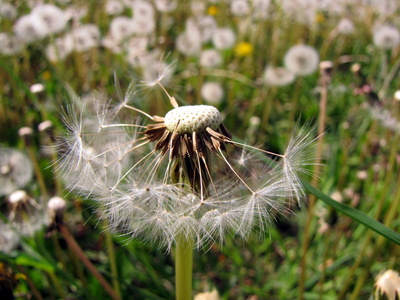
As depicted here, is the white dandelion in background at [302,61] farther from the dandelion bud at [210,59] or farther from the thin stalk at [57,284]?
the thin stalk at [57,284]

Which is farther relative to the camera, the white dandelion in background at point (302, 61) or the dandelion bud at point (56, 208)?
the white dandelion in background at point (302, 61)

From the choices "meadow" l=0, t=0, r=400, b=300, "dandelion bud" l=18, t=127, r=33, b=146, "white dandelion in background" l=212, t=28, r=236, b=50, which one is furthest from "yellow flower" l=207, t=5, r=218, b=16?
"dandelion bud" l=18, t=127, r=33, b=146

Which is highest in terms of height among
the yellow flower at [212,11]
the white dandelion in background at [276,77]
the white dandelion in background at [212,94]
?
the yellow flower at [212,11]

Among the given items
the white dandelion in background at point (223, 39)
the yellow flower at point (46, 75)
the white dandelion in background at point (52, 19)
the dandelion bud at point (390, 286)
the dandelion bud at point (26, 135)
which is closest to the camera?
the dandelion bud at point (390, 286)

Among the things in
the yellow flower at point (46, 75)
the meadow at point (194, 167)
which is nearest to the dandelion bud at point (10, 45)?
the meadow at point (194, 167)

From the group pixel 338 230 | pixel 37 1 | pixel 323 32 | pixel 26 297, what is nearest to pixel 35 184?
pixel 26 297

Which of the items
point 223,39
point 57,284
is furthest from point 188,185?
point 223,39

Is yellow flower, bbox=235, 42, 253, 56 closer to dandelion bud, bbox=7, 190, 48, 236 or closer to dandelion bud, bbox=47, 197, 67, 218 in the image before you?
dandelion bud, bbox=7, 190, 48, 236

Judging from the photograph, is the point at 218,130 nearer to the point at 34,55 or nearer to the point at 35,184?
the point at 35,184
